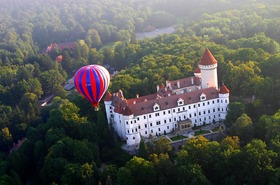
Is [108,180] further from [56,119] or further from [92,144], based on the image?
[56,119]

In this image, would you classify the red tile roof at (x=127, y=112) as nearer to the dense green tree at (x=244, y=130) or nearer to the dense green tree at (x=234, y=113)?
the dense green tree at (x=234, y=113)

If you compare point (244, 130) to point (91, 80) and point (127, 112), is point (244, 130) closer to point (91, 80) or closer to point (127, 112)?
point (127, 112)

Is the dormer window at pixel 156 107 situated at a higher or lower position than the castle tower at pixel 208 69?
lower

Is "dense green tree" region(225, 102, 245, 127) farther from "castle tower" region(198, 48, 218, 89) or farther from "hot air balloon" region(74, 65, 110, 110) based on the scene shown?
"hot air balloon" region(74, 65, 110, 110)

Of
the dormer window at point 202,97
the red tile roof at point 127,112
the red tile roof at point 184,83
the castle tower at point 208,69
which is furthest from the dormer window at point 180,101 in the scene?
the red tile roof at point 127,112

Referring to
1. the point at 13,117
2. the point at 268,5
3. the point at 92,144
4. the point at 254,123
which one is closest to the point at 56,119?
the point at 92,144

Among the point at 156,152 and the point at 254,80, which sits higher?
the point at 254,80

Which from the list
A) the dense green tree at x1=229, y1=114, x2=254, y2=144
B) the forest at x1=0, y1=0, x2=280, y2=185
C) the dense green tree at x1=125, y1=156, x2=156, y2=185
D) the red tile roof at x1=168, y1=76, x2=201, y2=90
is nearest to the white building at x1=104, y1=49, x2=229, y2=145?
the red tile roof at x1=168, y1=76, x2=201, y2=90
